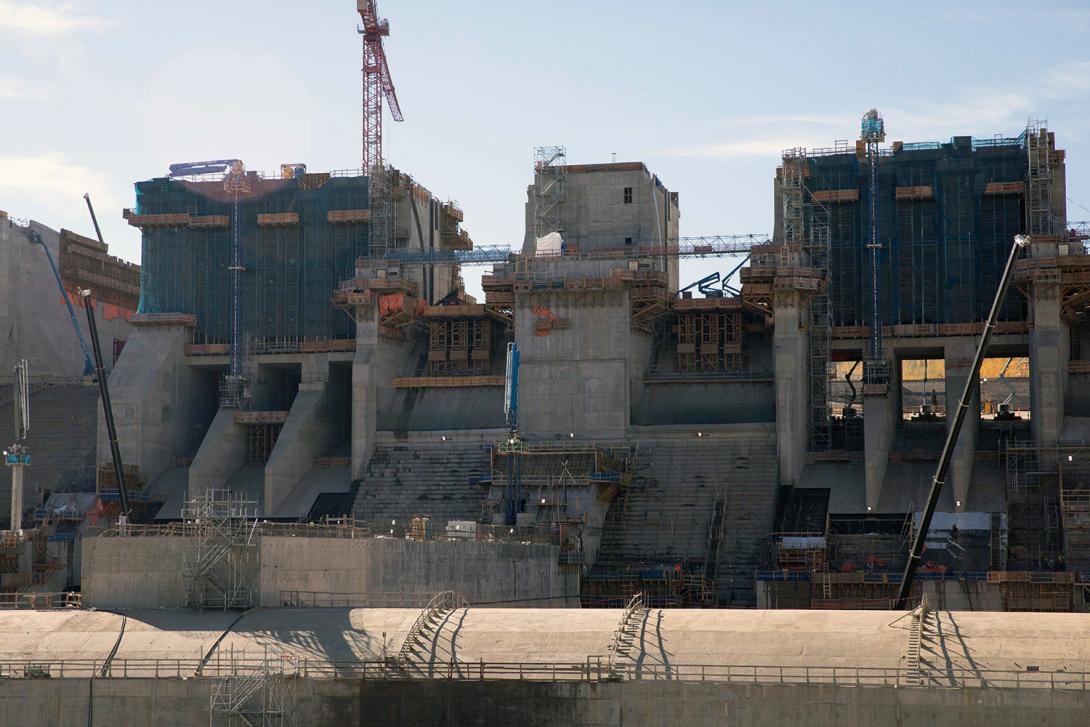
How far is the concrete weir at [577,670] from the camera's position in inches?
2653

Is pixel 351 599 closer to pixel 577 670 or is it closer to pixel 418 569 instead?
pixel 418 569

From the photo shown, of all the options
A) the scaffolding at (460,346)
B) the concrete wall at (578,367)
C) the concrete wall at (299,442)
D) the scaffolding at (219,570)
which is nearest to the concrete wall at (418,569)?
the scaffolding at (219,570)

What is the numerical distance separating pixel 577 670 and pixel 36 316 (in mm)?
116937

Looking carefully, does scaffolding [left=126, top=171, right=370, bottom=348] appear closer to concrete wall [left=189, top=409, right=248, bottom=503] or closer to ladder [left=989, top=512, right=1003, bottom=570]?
concrete wall [left=189, top=409, right=248, bottom=503]

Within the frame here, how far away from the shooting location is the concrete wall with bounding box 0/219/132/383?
16938 centimetres

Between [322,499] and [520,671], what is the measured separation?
6874 cm

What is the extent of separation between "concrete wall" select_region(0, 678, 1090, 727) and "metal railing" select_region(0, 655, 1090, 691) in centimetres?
50

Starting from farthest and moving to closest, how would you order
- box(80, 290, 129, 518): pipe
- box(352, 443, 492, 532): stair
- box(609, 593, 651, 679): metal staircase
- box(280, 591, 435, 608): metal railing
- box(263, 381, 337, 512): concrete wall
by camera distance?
box(263, 381, 337, 512): concrete wall
box(80, 290, 129, 518): pipe
box(352, 443, 492, 532): stair
box(280, 591, 435, 608): metal railing
box(609, 593, 651, 679): metal staircase

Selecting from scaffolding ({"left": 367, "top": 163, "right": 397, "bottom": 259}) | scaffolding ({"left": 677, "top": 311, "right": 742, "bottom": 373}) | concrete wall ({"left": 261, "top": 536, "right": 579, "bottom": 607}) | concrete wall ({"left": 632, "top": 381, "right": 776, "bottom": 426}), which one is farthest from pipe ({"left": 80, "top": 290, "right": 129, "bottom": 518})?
scaffolding ({"left": 677, "top": 311, "right": 742, "bottom": 373})

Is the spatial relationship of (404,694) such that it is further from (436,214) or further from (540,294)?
(436,214)

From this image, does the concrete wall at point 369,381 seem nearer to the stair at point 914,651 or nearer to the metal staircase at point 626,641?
the metal staircase at point 626,641

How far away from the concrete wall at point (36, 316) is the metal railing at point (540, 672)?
99676 millimetres

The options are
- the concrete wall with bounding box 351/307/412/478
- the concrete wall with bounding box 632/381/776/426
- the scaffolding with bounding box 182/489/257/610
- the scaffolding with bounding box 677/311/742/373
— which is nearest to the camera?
the scaffolding with bounding box 182/489/257/610

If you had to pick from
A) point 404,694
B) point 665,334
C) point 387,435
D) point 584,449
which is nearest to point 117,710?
point 404,694
